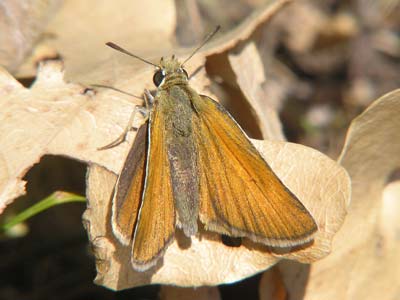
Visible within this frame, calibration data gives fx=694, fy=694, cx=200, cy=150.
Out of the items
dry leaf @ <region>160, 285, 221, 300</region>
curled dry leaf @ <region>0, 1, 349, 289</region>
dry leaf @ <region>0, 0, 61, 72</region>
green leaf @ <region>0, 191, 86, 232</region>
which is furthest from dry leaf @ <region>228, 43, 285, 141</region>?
dry leaf @ <region>0, 0, 61, 72</region>

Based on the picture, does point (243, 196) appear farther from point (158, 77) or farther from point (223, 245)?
point (158, 77)

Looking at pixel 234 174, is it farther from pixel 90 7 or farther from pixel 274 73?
pixel 274 73

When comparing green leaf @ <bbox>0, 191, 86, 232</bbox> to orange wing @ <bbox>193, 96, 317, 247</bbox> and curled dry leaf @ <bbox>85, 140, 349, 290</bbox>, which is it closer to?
curled dry leaf @ <bbox>85, 140, 349, 290</bbox>

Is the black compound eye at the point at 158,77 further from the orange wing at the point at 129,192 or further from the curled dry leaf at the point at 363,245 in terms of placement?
the curled dry leaf at the point at 363,245

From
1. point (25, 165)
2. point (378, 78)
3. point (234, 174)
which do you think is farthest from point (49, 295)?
point (378, 78)

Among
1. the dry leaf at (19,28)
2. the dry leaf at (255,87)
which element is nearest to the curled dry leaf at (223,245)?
the dry leaf at (255,87)

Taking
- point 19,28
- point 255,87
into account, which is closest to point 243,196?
point 255,87

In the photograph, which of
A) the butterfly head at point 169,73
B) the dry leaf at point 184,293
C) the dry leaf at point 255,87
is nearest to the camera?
the dry leaf at point 184,293
